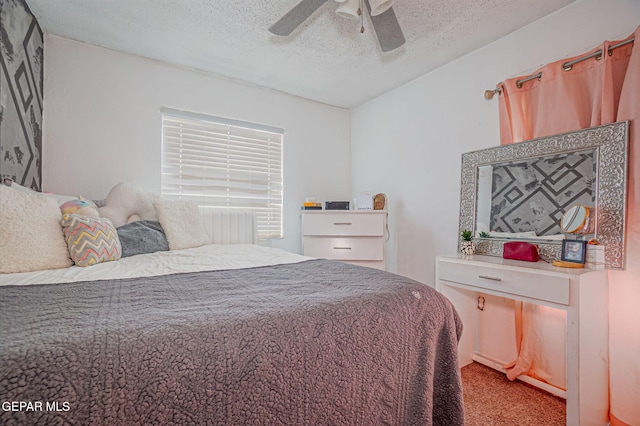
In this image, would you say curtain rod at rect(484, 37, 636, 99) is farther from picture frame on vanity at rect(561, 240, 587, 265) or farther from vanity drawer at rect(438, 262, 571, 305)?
vanity drawer at rect(438, 262, 571, 305)

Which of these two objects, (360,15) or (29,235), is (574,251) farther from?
(29,235)

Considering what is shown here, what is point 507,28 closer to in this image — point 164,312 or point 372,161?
point 372,161

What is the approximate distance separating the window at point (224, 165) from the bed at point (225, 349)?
153cm

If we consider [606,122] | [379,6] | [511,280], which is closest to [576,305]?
[511,280]

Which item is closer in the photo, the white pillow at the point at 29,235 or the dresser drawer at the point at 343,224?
the white pillow at the point at 29,235

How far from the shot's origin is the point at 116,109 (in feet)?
7.61

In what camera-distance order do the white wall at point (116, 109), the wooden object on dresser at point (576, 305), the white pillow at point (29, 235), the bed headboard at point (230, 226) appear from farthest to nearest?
the bed headboard at point (230, 226)
the white wall at point (116, 109)
the wooden object on dresser at point (576, 305)
the white pillow at point (29, 235)

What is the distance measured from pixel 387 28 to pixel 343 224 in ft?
5.49

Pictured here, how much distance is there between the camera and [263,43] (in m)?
Result: 2.22

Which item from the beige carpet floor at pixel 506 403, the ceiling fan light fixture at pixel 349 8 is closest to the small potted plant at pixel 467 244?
the beige carpet floor at pixel 506 403

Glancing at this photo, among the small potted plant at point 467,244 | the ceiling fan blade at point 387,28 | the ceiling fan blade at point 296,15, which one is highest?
the ceiling fan blade at point 296,15

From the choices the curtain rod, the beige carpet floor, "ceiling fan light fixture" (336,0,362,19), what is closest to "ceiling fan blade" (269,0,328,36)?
"ceiling fan light fixture" (336,0,362,19)

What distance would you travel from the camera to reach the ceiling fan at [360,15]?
Result: 135 centimetres

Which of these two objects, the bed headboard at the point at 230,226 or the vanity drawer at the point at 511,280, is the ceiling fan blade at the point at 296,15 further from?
the vanity drawer at the point at 511,280
